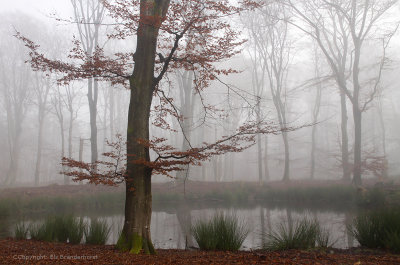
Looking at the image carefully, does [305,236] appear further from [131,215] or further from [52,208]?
[52,208]

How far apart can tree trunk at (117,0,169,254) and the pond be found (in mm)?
1175

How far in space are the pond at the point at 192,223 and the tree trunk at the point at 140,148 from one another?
3.85 feet

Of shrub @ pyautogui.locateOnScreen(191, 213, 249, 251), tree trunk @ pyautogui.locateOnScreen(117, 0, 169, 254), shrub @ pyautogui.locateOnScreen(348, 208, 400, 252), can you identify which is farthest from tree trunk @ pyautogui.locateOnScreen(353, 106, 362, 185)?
tree trunk @ pyautogui.locateOnScreen(117, 0, 169, 254)

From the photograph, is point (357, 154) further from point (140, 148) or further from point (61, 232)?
point (61, 232)

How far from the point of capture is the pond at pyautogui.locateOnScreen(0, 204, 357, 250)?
6.65 metres

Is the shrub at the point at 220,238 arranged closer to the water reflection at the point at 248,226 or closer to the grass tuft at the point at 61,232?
the water reflection at the point at 248,226

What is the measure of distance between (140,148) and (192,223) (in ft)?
15.5

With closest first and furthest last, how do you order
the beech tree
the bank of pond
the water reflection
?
the beech tree, the bank of pond, the water reflection

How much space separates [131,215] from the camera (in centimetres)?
473

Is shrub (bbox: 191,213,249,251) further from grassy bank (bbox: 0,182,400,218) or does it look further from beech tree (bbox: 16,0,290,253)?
grassy bank (bbox: 0,182,400,218)

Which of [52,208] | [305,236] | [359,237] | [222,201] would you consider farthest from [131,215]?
[222,201]

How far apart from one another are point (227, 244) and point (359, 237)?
2.41 metres

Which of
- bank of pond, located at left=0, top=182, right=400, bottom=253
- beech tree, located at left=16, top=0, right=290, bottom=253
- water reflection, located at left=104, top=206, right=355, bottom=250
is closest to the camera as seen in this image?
beech tree, located at left=16, top=0, right=290, bottom=253

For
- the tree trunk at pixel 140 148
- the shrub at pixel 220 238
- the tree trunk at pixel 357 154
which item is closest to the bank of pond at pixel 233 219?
the shrub at pixel 220 238
